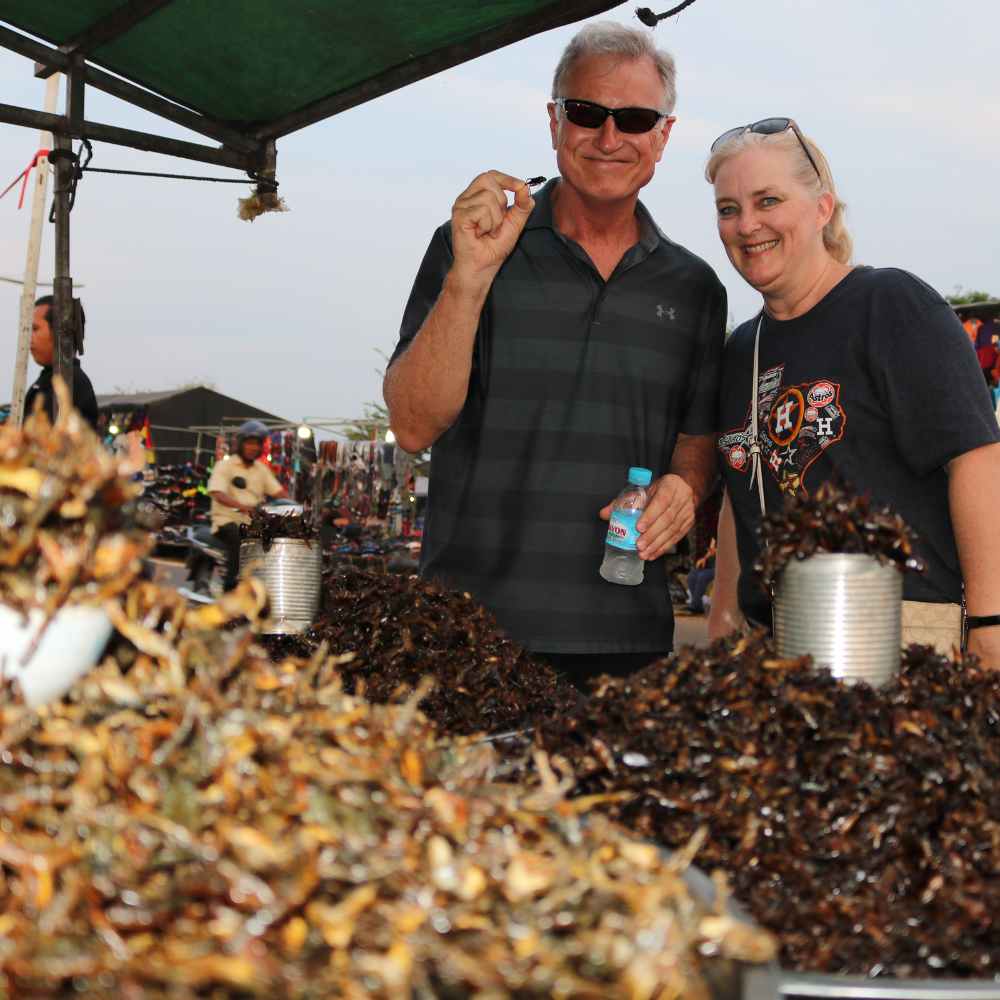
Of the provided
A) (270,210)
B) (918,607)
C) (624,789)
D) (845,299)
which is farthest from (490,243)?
(270,210)

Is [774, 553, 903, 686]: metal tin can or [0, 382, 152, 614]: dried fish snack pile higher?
[0, 382, 152, 614]: dried fish snack pile

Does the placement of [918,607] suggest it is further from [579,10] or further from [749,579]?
[579,10]

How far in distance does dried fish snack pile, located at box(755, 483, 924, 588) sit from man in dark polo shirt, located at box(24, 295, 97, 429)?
2137 mm

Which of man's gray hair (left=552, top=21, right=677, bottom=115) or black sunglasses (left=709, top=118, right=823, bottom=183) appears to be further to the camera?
man's gray hair (left=552, top=21, right=677, bottom=115)

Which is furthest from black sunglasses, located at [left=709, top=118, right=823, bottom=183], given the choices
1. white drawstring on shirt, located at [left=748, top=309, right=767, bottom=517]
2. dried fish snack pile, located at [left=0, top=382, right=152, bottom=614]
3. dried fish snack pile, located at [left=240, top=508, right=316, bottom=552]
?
dried fish snack pile, located at [left=0, top=382, right=152, bottom=614]

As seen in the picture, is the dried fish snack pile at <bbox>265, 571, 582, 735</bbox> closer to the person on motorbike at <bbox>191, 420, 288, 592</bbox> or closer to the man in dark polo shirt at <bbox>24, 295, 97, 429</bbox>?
the man in dark polo shirt at <bbox>24, 295, 97, 429</bbox>

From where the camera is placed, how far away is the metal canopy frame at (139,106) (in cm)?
371

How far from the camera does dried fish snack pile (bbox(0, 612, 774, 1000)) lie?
774mm

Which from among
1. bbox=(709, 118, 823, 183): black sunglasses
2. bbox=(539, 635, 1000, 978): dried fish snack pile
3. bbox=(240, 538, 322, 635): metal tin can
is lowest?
bbox=(539, 635, 1000, 978): dried fish snack pile

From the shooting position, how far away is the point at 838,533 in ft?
4.87

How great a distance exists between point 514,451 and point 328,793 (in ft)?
6.22

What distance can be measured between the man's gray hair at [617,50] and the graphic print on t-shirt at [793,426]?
38.0 inches

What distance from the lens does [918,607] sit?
2100mm

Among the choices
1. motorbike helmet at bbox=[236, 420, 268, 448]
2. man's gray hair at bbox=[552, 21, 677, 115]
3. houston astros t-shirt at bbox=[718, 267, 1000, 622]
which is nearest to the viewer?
houston astros t-shirt at bbox=[718, 267, 1000, 622]
